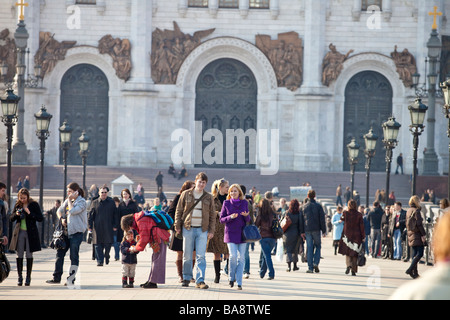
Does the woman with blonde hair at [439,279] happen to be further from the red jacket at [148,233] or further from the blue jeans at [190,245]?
the blue jeans at [190,245]

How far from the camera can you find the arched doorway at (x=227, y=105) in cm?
4678

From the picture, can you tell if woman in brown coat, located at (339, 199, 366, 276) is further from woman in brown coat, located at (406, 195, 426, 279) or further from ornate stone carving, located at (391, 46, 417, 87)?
ornate stone carving, located at (391, 46, 417, 87)

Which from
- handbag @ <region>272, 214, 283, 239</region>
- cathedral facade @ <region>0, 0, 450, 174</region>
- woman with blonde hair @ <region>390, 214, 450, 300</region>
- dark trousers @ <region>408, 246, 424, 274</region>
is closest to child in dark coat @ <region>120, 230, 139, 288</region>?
handbag @ <region>272, 214, 283, 239</region>

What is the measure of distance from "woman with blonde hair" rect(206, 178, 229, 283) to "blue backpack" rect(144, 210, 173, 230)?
1066 mm

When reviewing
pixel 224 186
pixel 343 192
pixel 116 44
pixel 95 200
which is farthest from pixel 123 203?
pixel 116 44

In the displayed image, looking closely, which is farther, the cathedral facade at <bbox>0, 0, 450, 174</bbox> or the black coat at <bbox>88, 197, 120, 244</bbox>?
the cathedral facade at <bbox>0, 0, 450, 174</bbox>

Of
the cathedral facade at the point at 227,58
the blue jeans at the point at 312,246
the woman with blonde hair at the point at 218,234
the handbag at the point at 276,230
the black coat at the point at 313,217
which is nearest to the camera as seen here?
the woman with blonde hair at the point at 218,234

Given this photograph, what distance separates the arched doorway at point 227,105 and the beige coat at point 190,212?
108ft

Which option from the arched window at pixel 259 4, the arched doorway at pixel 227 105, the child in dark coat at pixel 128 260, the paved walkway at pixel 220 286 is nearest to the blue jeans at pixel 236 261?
the paved walkway at pixel 220 286

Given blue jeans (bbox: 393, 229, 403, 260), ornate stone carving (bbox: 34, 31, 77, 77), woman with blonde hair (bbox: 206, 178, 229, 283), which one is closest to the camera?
woman with blonde hair (bbox: 206, 178, 229, 283)

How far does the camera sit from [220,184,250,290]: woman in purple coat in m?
13.8

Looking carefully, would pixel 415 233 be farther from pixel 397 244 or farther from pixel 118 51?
pixel 118 51

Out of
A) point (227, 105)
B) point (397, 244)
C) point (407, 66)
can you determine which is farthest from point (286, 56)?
point (397, 244)

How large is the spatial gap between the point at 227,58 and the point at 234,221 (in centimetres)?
3373
